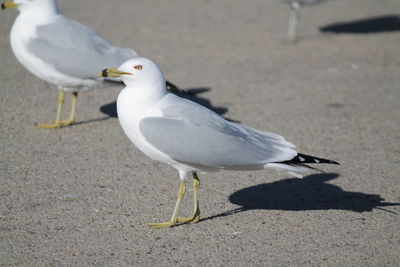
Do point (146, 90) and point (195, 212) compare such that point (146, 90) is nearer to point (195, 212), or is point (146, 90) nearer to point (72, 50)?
point (195, 212)

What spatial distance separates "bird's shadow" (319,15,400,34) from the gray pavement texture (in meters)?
0.10

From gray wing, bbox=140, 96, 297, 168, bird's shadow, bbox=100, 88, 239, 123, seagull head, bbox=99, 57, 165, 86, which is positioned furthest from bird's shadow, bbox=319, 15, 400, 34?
seagull head, bbox=99, 57, 165, 86

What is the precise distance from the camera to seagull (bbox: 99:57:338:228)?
4.76m

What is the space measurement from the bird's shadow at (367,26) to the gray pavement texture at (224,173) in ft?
0.31

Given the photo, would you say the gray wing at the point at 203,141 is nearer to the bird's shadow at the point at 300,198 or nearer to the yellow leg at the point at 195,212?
the yellow leg at the point at 195,212

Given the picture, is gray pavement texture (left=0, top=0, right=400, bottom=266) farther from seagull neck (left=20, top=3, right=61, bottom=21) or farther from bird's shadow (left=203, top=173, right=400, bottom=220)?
seagull neck (left=20, top=3, right=61, bottom=21)

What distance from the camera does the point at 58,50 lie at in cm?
687

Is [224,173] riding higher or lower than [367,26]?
lower

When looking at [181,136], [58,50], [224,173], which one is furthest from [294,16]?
[181,136]

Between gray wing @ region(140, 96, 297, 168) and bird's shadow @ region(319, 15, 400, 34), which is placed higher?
gray wing @ region(140, 96, 297, 168)

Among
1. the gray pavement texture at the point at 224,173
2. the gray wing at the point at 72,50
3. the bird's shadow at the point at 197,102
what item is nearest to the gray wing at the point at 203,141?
the gray pavement texture at the point at 224,173

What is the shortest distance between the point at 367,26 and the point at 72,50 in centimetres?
679

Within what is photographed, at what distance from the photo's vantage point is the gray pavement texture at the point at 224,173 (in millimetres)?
4680

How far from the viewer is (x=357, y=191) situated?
5863 millimetres
